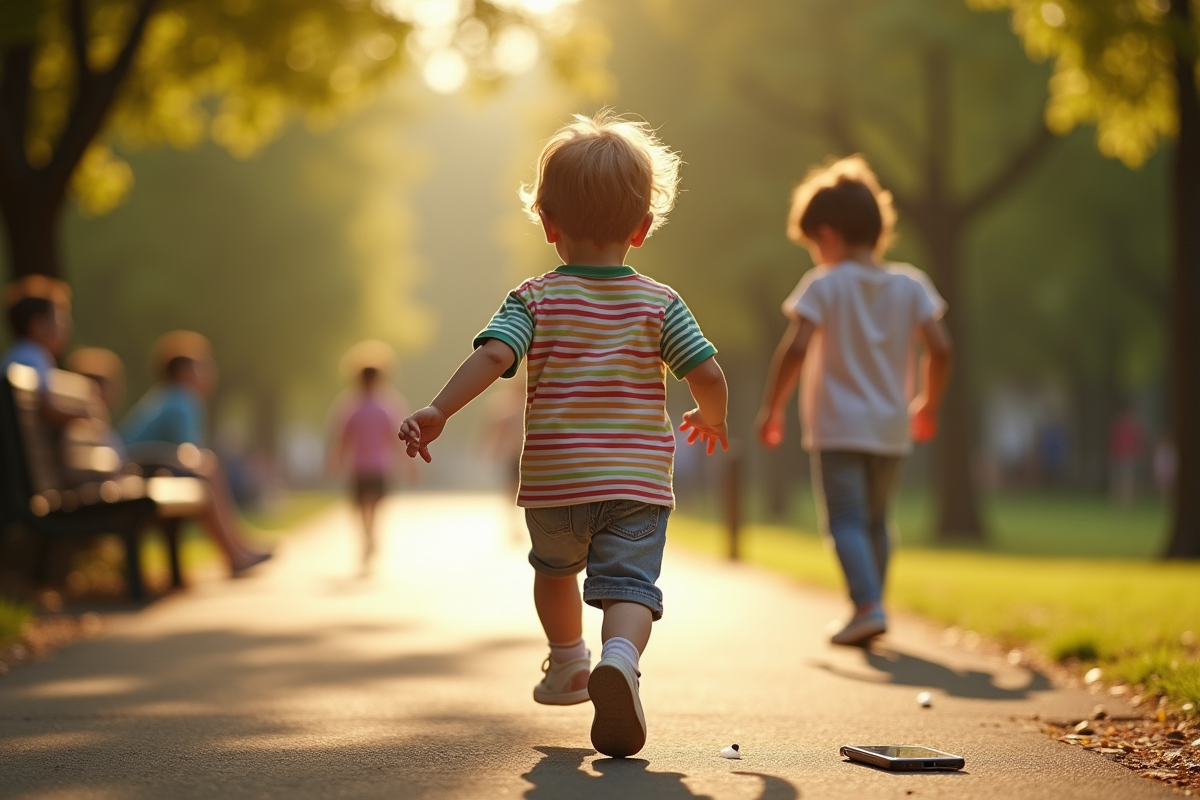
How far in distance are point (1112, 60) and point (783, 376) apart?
321 inches

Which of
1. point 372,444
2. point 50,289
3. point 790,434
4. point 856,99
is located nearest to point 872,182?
point 50,289

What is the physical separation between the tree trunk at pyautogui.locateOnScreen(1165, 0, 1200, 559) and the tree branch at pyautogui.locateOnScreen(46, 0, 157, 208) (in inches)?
353

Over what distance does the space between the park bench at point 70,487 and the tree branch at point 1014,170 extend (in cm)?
1305

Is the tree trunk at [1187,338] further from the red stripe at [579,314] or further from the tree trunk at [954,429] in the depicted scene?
the red stripe at [579,314]

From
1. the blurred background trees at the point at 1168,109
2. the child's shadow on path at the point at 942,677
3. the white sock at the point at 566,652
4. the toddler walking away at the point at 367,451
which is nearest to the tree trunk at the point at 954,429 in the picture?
the blurred background trees at the point at 1168,109

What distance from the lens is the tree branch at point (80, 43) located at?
486 inches

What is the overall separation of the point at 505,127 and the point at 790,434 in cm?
7248

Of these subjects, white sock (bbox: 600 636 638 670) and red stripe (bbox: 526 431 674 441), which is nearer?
white sock (bbox: 600 636 638 670)

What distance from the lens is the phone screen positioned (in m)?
4.16

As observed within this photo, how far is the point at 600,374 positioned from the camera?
4582 millimetres

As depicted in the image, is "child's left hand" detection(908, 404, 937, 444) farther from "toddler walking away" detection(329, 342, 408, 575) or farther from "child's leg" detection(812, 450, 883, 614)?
"toddler walking away" detection(329, 342, 408, 575)

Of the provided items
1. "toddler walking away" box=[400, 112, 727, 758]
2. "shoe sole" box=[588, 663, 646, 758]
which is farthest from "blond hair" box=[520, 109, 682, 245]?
"shoe sole" box=[588, 663, 646, 758]

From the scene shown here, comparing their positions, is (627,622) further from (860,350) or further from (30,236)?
(30,236)

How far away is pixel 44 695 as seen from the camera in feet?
18.4
